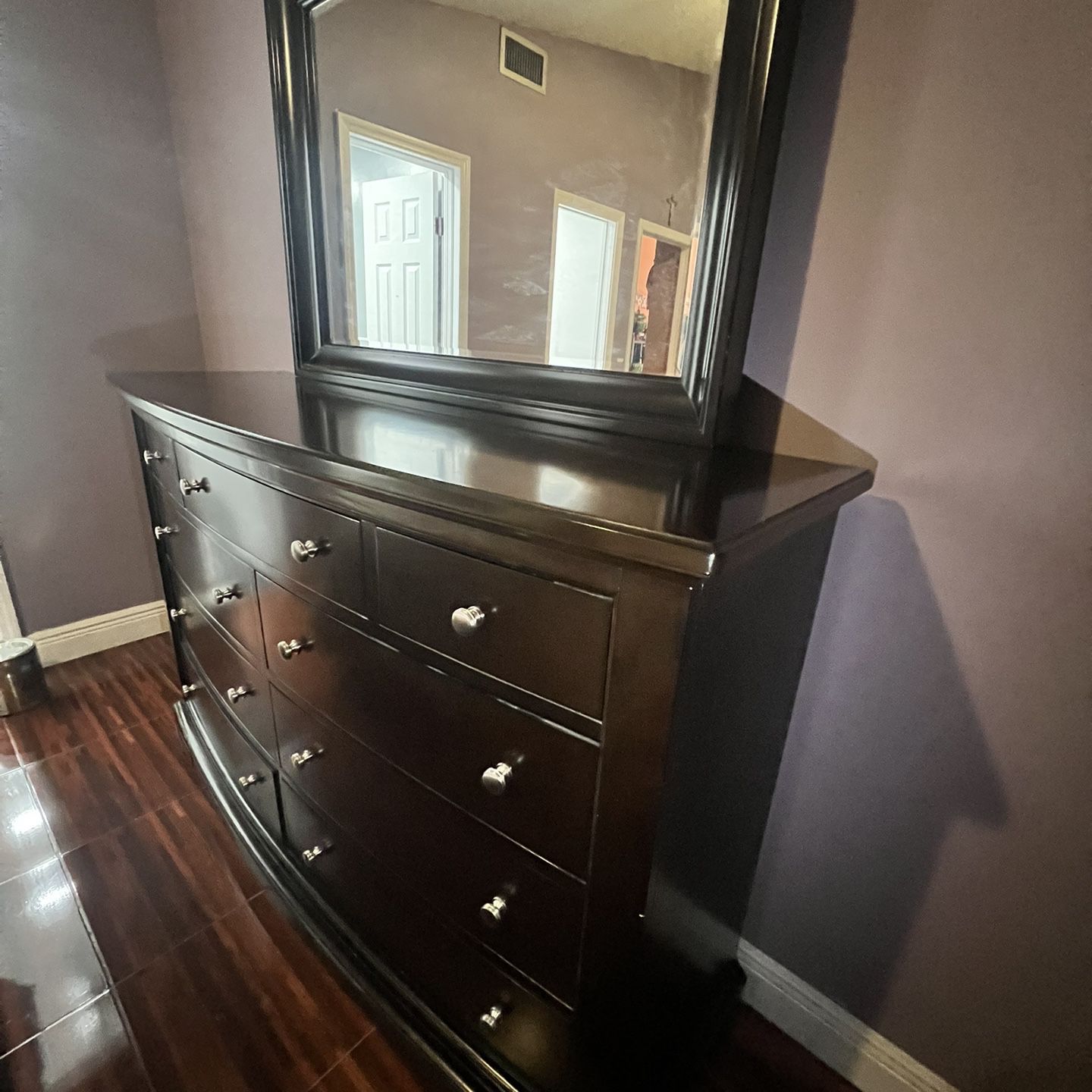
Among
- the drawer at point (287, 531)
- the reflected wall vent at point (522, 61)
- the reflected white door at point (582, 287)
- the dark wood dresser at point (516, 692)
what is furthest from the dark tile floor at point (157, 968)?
the reflected wall vent at point (522, 61)

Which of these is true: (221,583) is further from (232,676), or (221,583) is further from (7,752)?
(7,752)

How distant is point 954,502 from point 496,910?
32.3 inches

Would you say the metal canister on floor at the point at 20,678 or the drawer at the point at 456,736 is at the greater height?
the drawer at the point at 456,736

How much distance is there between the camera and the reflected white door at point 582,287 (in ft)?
3.16

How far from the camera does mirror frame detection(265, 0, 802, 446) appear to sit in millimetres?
751

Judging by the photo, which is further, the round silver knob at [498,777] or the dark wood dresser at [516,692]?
the round silver knob at [498,777]

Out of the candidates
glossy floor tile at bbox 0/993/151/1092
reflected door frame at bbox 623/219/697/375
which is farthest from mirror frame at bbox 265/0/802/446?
glossy floor tile at bbox 0/993/151/1092

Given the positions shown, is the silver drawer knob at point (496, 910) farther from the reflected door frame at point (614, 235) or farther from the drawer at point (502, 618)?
the reflected door frame at point (614, 235)

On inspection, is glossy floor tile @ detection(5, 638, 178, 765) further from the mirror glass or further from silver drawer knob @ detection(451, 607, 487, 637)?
silver drawer knob @ detection(451, 607, 487, 637)

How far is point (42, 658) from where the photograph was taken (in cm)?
223

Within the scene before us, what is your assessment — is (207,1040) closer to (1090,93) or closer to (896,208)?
(896,208)

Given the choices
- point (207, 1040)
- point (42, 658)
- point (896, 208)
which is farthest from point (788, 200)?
point (42, 658)

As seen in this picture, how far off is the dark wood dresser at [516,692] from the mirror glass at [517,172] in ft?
0.64

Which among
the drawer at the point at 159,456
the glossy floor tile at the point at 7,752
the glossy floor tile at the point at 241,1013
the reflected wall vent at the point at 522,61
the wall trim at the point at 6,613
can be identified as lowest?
the glossy floor tile at the point at 7,752
